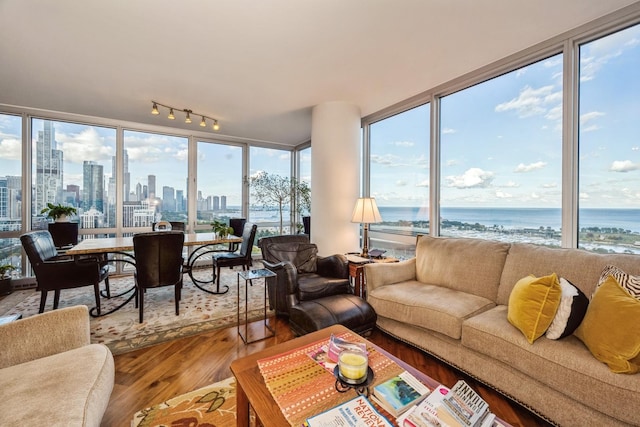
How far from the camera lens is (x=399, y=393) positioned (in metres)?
1.12

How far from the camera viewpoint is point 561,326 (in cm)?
153

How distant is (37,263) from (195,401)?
2.35m

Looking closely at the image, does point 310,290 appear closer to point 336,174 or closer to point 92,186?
point 336,174

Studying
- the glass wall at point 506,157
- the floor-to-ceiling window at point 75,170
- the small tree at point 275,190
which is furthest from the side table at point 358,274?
the floor-to-ceiling window at point 75,170

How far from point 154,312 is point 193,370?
4.64 ft

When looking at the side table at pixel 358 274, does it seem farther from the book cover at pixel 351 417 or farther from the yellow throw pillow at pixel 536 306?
the book cover at pixel 351 417

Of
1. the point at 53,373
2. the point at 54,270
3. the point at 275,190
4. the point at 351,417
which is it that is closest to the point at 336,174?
the point at 275,190

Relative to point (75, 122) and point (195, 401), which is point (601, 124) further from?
point (75, 122)

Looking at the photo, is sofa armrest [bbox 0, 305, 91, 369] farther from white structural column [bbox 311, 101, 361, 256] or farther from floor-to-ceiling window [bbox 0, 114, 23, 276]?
floor-to-ceiling window [bbox 0, 114, 23, 276]

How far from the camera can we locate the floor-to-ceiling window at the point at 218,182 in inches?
211

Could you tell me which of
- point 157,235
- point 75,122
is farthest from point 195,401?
point 75,122

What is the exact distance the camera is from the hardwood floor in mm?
1630

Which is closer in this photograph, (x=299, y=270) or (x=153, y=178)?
(x=299, y=270)

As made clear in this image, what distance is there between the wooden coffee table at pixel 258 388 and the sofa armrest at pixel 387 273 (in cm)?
107
